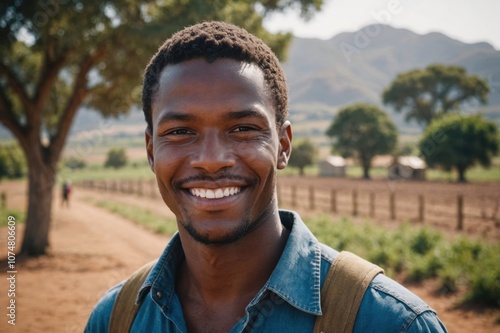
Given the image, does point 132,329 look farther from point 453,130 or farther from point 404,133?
point 404,133

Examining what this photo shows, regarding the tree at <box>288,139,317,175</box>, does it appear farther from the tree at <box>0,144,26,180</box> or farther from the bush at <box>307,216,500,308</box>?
the bush at <box>307,216,500,308</box>

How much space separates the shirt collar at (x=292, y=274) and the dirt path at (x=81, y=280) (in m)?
5.29

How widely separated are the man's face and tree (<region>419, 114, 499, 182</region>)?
36026 millimetres

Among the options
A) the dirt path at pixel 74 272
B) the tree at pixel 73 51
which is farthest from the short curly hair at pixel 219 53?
the tree at pixel 73 51

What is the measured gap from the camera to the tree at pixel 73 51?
888 cm

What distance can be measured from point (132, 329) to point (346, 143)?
1920 inches

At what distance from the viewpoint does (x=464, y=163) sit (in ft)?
116

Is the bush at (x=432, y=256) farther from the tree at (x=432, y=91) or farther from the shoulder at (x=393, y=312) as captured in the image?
the tree at (x=432, y=91)

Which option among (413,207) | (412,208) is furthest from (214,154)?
(413,207)

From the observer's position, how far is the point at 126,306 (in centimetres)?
189

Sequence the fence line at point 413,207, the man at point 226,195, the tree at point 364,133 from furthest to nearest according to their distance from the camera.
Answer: the tree at point 364,133 → the fence line at point 413,207 → the man at point 226,195

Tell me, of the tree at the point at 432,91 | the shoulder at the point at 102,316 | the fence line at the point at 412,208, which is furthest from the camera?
the tree at the point at 432,91

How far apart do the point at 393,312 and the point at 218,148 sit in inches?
36.2

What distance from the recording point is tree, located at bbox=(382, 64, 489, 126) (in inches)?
2197
